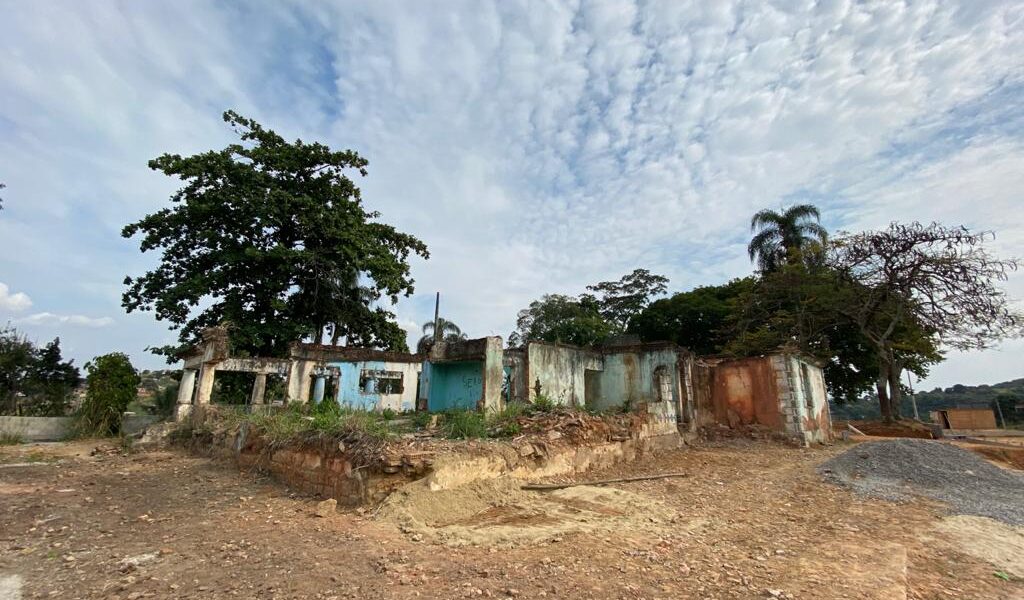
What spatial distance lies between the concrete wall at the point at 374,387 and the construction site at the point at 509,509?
497cm

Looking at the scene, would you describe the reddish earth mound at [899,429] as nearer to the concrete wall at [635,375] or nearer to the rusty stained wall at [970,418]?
the rusty stained wall at [970,418]

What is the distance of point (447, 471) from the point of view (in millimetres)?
6594

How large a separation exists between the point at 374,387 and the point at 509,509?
13.0 meters

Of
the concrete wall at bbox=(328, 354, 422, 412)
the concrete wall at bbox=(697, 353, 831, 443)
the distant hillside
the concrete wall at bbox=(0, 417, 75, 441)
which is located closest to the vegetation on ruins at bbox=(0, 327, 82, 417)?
the concrete wall at bbox=(0, 417, 75, 441)

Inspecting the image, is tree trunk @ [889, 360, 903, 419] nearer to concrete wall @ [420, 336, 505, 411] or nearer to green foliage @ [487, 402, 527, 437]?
concrete wall @ [420, 336, 505, 411]

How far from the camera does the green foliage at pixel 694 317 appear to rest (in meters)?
26.8

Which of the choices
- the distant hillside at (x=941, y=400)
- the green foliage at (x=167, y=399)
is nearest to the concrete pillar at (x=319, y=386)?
the green foliage at (x=167, y=399)

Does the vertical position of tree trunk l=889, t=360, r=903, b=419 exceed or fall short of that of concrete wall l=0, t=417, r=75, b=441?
it exceeds it

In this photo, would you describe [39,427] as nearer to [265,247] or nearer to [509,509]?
[265,247]

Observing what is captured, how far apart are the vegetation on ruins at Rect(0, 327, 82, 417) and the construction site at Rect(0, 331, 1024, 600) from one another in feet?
19.0

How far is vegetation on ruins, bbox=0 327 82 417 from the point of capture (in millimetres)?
17672

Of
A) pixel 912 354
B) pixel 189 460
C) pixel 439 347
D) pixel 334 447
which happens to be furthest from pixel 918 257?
pixel 189 460

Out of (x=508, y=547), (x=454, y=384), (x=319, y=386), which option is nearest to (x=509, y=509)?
(x=508, y=547)

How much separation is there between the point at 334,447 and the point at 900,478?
32.6 feet
